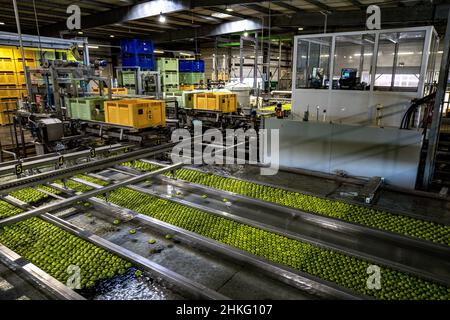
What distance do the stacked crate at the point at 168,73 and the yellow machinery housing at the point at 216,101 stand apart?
382cm

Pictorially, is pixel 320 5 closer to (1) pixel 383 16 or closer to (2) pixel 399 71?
(1) pixel 383 16

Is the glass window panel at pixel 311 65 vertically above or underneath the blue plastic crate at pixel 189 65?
underneath

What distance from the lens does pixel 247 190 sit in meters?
5.15

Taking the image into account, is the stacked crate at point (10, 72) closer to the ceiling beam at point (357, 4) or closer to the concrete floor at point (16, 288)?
the concrete floor at point (16, 288)

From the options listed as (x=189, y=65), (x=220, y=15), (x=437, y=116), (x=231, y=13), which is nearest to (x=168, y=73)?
(x=189, y=65)

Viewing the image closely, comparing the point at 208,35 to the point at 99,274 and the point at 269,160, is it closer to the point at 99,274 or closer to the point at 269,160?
the point at 269,160

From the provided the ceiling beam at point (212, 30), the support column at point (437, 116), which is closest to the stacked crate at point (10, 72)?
the ceiling beam at point (212, 30)

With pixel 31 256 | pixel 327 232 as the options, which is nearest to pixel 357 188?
pixel 327 232

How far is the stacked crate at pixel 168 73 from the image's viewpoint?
12882 millimetres

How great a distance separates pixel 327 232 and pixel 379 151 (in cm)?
228

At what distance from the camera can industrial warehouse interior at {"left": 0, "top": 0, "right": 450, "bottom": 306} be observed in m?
2.94

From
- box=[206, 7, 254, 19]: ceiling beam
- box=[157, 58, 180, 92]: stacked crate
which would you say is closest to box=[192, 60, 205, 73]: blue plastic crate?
box=[157, 58, 180, 92]: stacked crate

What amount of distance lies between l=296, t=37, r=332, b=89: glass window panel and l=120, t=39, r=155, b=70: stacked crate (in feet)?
26.1

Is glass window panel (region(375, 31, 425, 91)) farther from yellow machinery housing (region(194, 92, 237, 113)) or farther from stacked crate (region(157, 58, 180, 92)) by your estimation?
stacked crate (region(157, 58, 180, 92))
